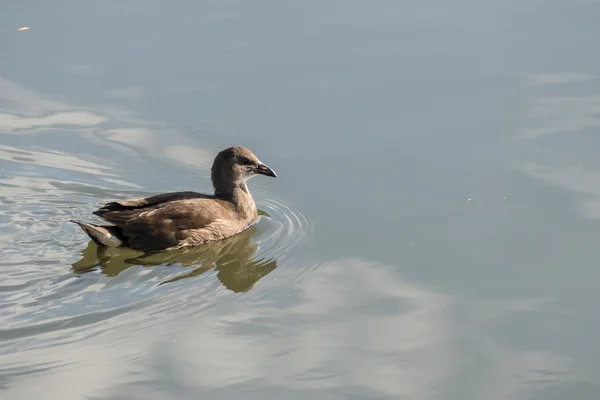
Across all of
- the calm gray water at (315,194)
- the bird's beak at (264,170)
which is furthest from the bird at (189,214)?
the calm gray water at (315,194)

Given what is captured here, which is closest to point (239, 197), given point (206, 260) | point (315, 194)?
point (315, 194)

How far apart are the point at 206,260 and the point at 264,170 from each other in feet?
3.90

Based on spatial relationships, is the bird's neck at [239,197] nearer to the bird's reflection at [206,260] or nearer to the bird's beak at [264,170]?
the bird's beak at [264,170]

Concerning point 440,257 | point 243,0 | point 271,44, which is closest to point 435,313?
point 440,257

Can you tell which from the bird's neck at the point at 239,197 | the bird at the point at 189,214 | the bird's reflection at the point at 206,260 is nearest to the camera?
the bird's reflection at the point at 206,260

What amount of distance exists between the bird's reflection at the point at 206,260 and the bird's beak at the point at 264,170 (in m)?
0.65

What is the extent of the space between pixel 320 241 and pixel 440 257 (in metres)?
1.13

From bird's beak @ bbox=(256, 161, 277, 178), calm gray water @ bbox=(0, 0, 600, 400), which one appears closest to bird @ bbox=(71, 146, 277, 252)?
bird's beak @ bbox=(256, 161, 277, 178)

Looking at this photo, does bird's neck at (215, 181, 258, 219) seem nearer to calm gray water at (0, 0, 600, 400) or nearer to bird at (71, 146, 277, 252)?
bird at (71, 146, 277, 252)

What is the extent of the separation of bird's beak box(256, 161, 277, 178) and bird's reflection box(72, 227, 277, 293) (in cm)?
65

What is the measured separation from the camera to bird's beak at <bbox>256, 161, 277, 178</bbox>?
10.8 metres

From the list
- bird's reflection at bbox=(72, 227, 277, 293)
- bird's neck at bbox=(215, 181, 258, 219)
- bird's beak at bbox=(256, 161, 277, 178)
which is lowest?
bird's reflection at bbox=(72, 227, 277, 293)

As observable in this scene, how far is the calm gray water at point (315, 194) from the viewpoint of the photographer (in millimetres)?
7844

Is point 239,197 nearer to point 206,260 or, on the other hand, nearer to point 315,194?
point 315,194
